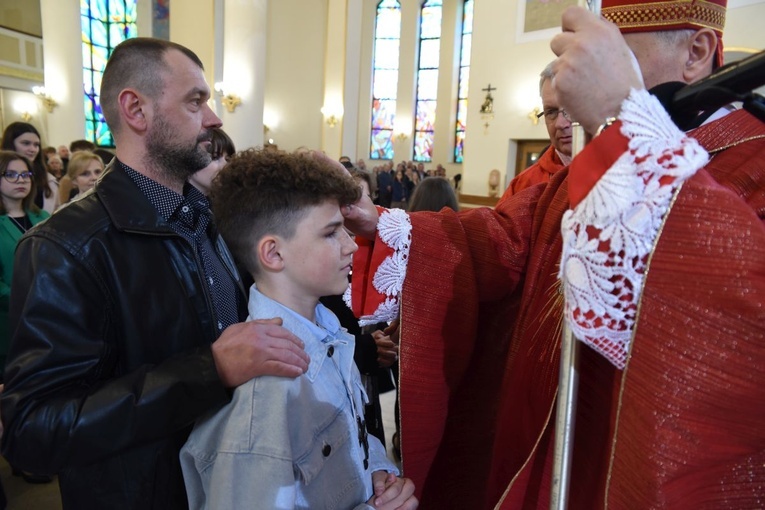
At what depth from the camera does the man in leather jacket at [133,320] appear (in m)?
1.14

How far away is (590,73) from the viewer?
0.91m

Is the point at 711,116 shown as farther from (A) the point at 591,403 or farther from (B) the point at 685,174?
(A) the point at 591,403

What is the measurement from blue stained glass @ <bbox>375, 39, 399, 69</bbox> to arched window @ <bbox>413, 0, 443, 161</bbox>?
0.91m

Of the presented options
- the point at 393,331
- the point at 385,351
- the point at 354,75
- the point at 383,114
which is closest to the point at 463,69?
the point at 383,114

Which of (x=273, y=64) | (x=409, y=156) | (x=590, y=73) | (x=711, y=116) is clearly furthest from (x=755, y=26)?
(x=273, y=64)

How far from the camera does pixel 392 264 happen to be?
1.57m

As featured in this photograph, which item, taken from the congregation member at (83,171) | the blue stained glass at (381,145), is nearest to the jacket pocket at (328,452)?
the congregation member at (83,171)

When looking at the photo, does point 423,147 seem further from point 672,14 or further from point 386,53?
point 672,14

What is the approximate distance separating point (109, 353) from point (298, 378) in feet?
1.63

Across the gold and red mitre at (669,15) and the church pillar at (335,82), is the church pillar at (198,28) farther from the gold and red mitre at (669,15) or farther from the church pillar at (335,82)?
the gold and red mitre at (669,15)

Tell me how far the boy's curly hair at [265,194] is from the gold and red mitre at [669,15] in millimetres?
793

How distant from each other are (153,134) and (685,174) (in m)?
1.35

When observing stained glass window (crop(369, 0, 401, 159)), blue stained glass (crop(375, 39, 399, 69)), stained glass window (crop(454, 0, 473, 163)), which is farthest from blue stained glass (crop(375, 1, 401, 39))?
stained glass window (crop(454, 0, 473, 163))

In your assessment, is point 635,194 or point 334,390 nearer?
point 635,194
